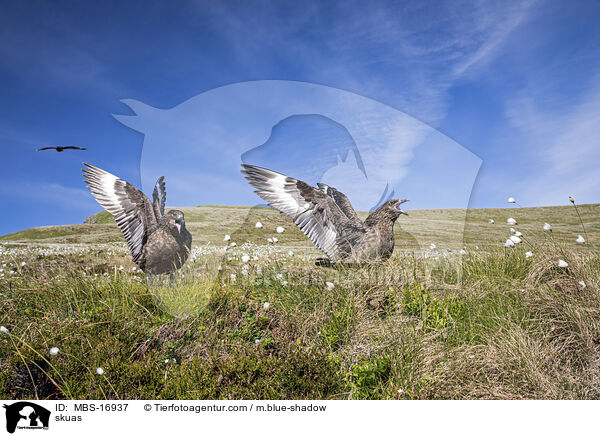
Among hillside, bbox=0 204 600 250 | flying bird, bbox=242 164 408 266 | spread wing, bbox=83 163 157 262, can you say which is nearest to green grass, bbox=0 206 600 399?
hillside, bbox=0 204 600 250

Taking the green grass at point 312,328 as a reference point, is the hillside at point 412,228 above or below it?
above

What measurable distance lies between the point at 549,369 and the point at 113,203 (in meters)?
5.39

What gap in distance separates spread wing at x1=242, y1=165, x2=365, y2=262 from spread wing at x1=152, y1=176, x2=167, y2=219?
40.8 inches

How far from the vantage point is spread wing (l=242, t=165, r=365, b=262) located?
13.1 ft

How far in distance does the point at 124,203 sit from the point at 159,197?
707 millimetres

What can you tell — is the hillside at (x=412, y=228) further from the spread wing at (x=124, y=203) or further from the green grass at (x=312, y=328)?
the spread wing at (x=124, y=203)

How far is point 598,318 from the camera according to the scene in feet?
12.2

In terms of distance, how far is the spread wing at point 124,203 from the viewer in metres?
4.31
